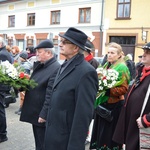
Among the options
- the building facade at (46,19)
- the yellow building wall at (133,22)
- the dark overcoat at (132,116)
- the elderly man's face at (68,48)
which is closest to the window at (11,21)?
the building facade at (46,19)

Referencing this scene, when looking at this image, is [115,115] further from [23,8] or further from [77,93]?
[23,8]

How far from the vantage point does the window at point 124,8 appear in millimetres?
16891

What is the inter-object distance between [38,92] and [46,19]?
1869 cm

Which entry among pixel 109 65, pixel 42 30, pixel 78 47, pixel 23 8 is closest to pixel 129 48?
pixel 42 30

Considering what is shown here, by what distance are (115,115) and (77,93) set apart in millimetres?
1452

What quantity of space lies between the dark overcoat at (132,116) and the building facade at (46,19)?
1490 cm

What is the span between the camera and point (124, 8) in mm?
16969

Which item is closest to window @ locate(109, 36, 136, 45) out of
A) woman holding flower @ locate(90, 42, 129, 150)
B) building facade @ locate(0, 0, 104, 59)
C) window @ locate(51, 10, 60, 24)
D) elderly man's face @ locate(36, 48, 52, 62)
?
building facade @ locate(0, 0, 104, 59)

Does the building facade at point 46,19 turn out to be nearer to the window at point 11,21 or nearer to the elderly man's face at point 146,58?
the window at point 11,21

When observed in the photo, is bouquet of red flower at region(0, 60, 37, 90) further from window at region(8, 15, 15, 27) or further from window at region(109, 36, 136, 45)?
window at region(8, 15, 15, 27)

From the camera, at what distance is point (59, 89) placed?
241 centimetres

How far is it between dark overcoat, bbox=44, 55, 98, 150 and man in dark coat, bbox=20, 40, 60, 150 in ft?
2.36

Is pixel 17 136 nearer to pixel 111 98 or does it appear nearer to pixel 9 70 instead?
pixel 9 70

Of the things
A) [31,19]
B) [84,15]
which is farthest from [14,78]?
[31,19]
